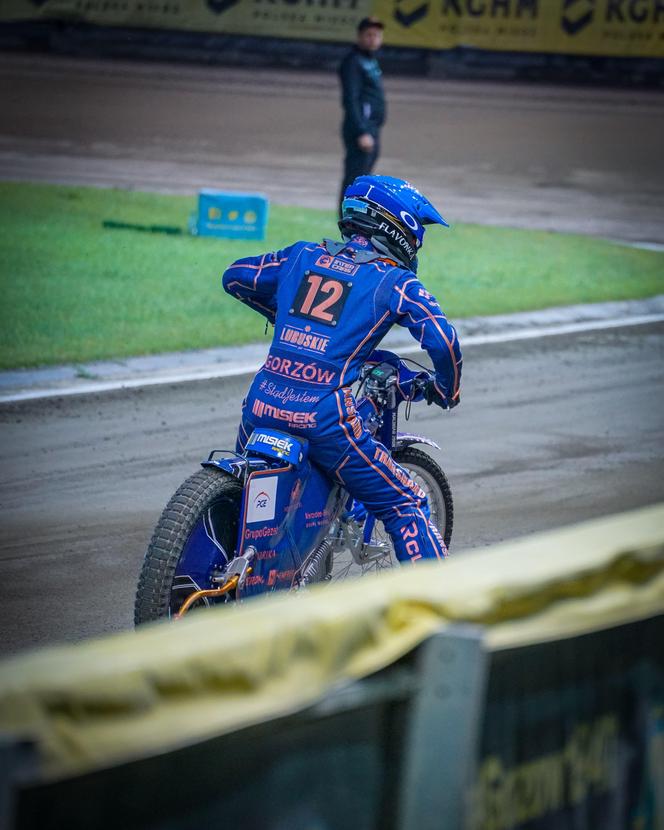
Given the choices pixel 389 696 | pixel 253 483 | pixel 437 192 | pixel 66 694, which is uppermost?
pixel 66 694

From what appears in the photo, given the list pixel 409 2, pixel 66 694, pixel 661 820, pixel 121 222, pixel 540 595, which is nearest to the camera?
pixel 66 694

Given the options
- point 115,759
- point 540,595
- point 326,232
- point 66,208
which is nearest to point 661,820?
point 540,595

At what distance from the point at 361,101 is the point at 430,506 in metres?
11.2

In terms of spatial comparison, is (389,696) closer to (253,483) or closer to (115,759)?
(115,759)

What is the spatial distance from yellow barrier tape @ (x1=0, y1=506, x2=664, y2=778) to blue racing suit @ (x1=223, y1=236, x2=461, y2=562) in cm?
251

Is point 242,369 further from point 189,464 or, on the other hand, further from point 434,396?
point 434,396

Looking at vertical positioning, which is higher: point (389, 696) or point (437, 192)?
point (389, 696)

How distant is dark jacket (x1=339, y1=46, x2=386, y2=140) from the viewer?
685 inches

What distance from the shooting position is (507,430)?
10.1m

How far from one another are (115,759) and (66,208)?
16.0m

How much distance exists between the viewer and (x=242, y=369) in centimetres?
1127

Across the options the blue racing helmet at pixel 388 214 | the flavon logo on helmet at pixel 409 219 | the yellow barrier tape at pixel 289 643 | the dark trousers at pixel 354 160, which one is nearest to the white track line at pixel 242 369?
the dark trousers at pixel 354 160

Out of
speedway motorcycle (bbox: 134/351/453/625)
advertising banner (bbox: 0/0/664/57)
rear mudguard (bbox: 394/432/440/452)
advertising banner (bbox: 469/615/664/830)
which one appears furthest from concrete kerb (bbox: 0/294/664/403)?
advertising banner (bbox: 0/0/664/57)

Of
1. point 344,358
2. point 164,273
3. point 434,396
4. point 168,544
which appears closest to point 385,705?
point 168,544
